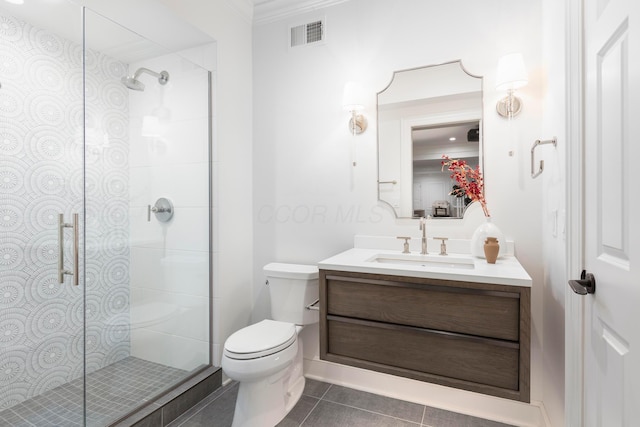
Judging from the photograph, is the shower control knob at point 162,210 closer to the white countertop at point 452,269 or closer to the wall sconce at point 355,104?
the white countertop at point 452,269

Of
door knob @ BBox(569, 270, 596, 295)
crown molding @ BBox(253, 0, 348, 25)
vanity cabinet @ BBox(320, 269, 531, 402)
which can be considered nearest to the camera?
door knob @ BBox(569, 270, 596, 295)

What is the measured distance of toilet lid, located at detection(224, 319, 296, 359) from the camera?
158 cm

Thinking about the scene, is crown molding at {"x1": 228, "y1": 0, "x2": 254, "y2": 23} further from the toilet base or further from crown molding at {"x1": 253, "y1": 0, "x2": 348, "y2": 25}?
the toilet base

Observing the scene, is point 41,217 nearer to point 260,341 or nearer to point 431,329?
point 260,341

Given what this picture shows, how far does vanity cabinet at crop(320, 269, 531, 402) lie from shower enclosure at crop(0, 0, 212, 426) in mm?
1128

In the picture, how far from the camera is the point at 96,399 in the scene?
1607mm

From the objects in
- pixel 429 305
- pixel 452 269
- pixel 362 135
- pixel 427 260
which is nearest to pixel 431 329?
pixel 429 305

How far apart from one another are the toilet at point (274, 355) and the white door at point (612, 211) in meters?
1.29

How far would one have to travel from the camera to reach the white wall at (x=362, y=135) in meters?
1.78

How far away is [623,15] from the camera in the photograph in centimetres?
80

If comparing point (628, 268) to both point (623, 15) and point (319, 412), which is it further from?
point (319, 412)

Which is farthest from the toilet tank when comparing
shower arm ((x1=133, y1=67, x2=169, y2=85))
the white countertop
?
shower arm ((x1=133, y1=67, x2=169, y2=85))

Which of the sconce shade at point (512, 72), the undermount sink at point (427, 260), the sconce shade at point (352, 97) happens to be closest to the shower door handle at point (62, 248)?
the undermount sink at point (427, 260)

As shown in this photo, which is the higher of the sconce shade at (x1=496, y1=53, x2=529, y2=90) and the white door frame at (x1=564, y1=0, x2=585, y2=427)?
the sconce shade at (x1=496, y1=53, x2=529, y2=90)
